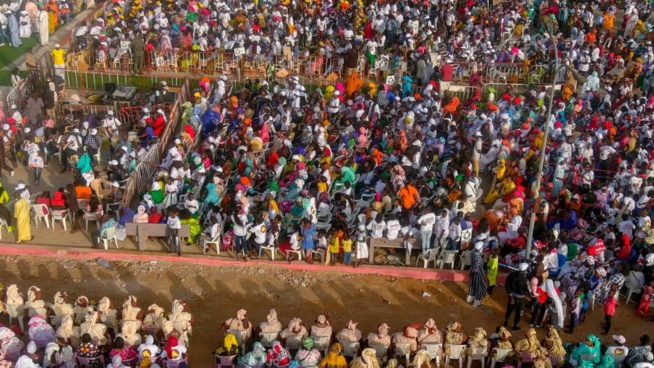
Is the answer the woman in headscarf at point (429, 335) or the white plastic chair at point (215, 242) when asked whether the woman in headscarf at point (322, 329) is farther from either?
the white plastic chair at point (215, 242)

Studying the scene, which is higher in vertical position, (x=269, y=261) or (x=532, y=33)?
(x=532, y=33)

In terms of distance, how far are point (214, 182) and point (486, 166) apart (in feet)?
24.0

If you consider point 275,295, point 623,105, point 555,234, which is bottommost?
point 275,295

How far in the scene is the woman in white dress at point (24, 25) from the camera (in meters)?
27.3

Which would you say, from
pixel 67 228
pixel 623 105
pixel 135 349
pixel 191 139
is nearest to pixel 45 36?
pixel 191 139

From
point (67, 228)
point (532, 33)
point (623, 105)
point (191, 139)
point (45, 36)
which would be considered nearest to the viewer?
point (67, 228)

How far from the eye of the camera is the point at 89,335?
13.0 metres

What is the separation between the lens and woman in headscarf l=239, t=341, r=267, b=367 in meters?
12.7

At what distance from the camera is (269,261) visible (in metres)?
16.6

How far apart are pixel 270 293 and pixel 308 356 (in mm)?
3213

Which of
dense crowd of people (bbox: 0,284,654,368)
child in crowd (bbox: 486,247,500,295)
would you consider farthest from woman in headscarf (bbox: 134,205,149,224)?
child in crowd (bbox: 486,247,500,295)

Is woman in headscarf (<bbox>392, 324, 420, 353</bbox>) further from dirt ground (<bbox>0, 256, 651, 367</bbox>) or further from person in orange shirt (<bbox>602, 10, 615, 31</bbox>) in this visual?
person in orange shirt (<bbox>602, 10, 615, 31</bbox>)

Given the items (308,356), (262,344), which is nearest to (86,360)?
(262,344)

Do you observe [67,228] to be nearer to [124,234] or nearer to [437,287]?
[124,234]
